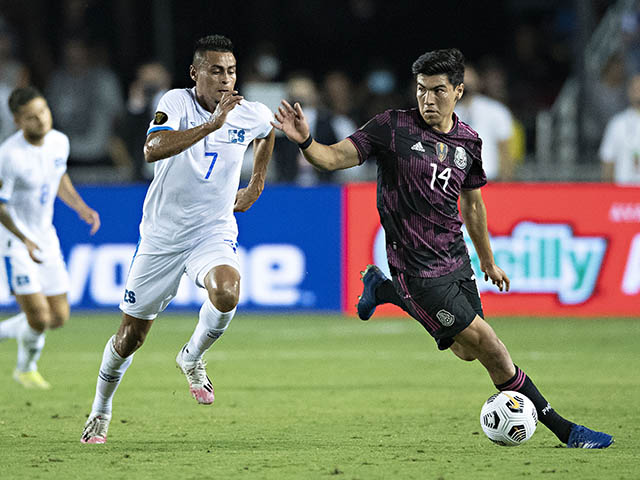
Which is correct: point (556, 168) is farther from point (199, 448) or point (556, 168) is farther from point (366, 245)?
point (199, 448)

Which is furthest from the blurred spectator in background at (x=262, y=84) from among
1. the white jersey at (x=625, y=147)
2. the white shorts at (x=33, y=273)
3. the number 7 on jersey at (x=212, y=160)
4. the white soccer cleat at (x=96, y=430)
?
the white soccer cleat at (x=96, y=430)

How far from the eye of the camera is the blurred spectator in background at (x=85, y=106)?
53.0 ft

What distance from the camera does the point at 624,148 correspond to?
13914 millimetres

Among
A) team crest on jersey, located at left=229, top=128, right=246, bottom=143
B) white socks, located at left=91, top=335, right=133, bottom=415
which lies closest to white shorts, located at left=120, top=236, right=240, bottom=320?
white socks, located at left=91, top=335, right=133, bottom=415

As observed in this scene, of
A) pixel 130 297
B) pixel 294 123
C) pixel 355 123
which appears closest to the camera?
pixel 294 123

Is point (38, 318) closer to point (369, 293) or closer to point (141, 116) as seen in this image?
point (369, 293)

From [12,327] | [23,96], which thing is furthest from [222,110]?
[12,327]

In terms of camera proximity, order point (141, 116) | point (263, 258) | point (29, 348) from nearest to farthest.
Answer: point (29, 348), point (263, 258), point (141, 116)

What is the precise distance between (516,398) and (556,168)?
30.2 ft

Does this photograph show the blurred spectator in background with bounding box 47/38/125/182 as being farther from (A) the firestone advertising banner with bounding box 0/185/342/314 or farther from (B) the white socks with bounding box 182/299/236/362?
(B) the white socks with bounding box 182/299/236/362

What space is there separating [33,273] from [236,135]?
341cm

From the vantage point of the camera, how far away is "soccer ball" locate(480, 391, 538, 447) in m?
6.40

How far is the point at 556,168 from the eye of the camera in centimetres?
1527

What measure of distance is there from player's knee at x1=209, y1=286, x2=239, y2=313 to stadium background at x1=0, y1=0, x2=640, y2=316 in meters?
7.08
